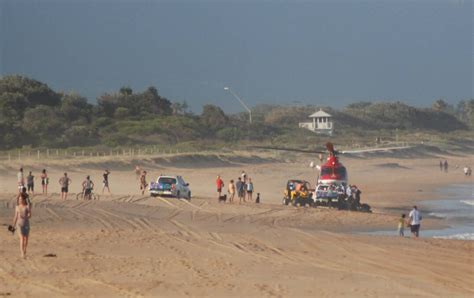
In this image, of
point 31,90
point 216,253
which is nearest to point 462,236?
point 216,253

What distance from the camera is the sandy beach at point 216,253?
15.6m

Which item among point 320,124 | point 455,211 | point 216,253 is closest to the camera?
point 216,253

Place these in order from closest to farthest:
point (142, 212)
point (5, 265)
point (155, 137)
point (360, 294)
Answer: point (360, 294) < point (5, 265) < point (142, 212) < point (155, 137)

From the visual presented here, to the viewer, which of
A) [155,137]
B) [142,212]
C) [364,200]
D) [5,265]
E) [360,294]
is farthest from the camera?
[155,137]

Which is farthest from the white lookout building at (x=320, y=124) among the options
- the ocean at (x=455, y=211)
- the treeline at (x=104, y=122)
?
the ocean at (x=455, y=211)

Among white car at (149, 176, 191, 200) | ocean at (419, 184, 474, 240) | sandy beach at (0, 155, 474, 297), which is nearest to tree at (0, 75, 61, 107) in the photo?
ocean at (419, 184, 474, 240)

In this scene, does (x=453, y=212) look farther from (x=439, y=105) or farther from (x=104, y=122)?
(x=439, y=105)

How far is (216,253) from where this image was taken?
19906 mm

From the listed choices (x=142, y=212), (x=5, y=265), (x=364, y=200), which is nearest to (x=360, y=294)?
(x=5, y=265)

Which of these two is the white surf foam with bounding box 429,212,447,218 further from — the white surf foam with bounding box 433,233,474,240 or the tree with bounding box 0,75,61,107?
the tree with bounding box 0,75,61,107

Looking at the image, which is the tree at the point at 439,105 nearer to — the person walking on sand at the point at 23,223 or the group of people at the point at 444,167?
the group of people at the point at 444,167

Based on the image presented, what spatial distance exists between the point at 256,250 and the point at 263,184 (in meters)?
32.6

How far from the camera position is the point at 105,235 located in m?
22.4

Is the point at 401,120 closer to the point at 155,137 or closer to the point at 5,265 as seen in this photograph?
the point at 155,137
